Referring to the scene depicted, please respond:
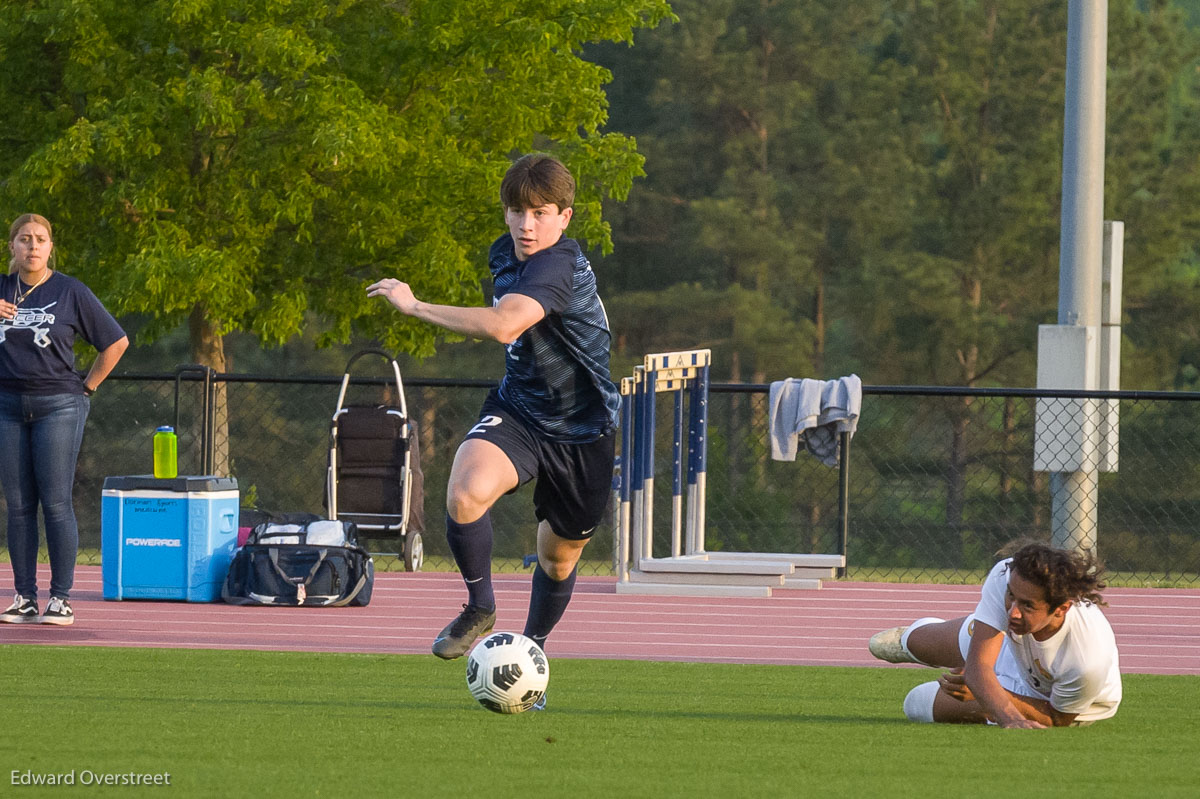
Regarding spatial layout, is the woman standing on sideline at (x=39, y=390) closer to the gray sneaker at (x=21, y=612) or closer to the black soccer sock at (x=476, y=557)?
the gray sneaker at (x=21, y=612)

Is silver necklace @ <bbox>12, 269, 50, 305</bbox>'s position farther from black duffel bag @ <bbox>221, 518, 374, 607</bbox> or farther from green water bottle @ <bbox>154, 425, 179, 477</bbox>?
black duffel bag @ <bbox>221, 518, 374, 607</bbox>

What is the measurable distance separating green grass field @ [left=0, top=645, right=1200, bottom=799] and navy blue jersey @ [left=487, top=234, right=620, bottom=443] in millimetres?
954

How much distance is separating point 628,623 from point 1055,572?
418 cm

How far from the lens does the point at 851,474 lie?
33094 millimetres

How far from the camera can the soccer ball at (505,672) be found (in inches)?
212

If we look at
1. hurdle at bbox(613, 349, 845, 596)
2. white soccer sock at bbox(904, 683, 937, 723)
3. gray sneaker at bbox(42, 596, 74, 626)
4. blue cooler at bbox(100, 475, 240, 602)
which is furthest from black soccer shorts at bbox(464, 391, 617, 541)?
hurdle at bbox(613, 349, 845, 596)

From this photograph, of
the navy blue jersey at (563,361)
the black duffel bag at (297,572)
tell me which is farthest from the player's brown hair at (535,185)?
the black duffel bag at (297,572)

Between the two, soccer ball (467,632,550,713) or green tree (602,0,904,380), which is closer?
soccer ball (467,632,550,713)

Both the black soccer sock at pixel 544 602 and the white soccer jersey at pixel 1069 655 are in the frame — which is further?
the black soccer sock at pixel 544 602

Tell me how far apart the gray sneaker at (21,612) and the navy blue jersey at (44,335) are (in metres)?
1.02

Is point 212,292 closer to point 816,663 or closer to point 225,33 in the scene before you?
point 225,33

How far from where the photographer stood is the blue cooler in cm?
948

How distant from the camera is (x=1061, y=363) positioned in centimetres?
1391

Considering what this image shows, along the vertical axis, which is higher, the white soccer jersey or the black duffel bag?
the white soccer jersey
